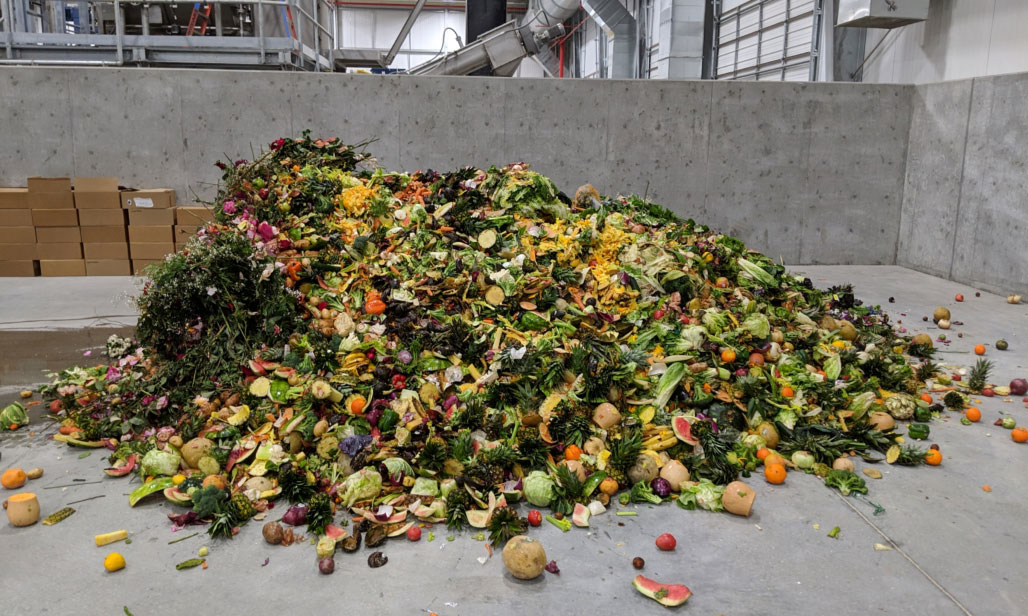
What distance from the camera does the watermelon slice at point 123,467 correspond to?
3465 mm

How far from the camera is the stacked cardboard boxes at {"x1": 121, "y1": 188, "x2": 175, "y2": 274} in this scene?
8.22m

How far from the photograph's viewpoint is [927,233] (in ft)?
29.6

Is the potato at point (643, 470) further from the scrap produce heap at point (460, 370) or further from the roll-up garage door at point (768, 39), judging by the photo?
the roll-up garage door at point (768, 39)

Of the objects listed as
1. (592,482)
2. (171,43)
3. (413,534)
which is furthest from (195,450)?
(171,43)

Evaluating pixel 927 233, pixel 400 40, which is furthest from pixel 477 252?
pixel 400 40

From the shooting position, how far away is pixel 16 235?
27.2 feet

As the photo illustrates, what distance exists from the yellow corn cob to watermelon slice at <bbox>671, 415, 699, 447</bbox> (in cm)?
256

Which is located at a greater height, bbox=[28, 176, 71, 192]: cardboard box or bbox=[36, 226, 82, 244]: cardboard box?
bbox=[28, 176, 71, 192]: cardboard box

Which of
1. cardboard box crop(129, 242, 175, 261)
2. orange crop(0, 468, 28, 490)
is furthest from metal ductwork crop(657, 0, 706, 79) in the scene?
orange crop(0, 468, 28, 490)

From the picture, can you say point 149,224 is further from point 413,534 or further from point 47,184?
point 413,534

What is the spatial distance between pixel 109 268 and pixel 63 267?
1.79 feet

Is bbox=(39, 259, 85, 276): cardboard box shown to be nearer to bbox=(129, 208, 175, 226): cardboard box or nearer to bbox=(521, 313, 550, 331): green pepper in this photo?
bbox=(129, 208, 175, 226): cardboard box

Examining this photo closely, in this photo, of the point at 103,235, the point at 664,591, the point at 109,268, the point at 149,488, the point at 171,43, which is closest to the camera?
the point at 664,591

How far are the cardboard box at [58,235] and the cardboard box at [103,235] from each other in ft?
0.27
